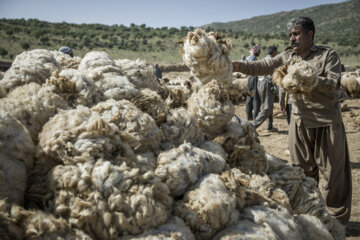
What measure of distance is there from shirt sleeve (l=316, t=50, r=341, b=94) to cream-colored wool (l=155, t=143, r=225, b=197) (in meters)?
1.62

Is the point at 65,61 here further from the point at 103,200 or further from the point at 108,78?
the point at 103,200

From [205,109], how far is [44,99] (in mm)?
973

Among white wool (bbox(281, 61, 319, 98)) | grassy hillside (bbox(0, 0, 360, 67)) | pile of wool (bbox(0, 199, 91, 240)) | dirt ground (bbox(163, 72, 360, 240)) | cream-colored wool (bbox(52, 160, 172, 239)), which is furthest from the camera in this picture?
grassy hillside (bbox(0, 0, 360, 67))

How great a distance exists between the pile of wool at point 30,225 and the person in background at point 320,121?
2130 millimetres

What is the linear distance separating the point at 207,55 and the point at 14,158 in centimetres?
142

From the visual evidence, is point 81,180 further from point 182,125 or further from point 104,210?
point 182,125

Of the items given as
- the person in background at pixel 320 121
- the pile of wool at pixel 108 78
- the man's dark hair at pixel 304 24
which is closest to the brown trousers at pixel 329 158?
the person in background at pixel 320 121

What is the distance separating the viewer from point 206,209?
1.28 metres

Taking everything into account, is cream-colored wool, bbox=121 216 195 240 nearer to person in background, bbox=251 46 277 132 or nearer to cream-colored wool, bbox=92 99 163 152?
cream-colored wool, bbox=92 99 163 152

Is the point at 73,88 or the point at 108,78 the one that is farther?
the point at 108,78

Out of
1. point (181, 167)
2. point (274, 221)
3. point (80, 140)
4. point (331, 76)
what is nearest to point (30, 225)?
point (80, 140)

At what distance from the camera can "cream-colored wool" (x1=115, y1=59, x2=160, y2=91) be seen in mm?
1903

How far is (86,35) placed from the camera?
41562 millimetres

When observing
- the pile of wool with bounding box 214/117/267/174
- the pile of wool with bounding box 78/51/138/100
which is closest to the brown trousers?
the pile of wool with bounding box 214/117/267/174
